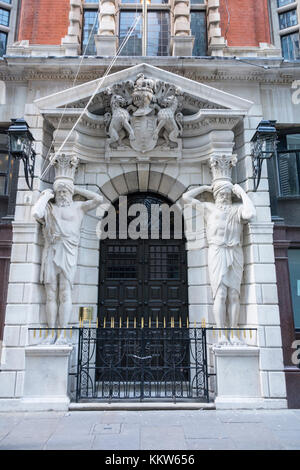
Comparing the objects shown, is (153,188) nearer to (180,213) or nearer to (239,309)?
(180,213)

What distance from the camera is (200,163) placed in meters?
9.24

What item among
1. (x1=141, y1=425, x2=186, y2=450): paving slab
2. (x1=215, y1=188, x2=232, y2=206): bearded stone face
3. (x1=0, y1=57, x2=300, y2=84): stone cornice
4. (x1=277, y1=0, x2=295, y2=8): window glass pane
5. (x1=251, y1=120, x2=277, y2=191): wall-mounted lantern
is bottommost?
(x1=141, y1=425, x2=186, y2=450): paving slab

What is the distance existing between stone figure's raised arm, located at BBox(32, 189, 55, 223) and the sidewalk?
4.13 meters

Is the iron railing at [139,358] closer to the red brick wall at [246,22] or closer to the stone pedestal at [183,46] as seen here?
the stone pedestal at [183,46]

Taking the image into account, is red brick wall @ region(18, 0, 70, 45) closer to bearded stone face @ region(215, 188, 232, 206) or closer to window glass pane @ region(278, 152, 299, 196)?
bearded stone face @ region(215, 188, 232, 206)

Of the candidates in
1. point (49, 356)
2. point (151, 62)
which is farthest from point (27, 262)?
point (151, 62)

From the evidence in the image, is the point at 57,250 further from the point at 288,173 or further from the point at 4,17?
the point at 4,17

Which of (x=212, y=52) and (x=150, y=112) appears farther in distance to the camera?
(x=212, y=52)

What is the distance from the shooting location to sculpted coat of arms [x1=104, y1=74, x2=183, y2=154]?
8.73m

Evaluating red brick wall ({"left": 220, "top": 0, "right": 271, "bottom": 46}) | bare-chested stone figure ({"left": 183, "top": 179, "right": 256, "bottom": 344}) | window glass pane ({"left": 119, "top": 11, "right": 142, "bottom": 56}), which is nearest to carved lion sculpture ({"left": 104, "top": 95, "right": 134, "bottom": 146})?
bare-chested stone figure ({"left": 183, "top": 179, "right": 256, "bottom": 344})

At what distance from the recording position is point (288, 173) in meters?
9.34

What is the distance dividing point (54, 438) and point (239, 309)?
4.77 metres

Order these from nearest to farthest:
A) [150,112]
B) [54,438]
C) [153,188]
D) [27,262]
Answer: [54,438]
[27,262]
[150,112]
[153,188]

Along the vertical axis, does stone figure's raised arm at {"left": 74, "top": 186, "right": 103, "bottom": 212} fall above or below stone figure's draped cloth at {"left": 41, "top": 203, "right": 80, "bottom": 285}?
above
